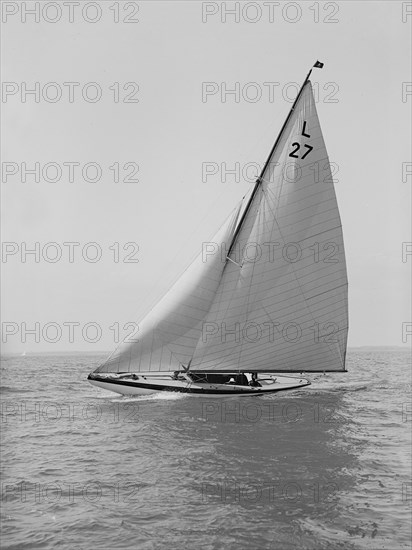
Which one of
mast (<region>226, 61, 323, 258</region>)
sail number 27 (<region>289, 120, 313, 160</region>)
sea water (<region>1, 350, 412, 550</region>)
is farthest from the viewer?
mast (<region>226, 61, 323, 258</region>)

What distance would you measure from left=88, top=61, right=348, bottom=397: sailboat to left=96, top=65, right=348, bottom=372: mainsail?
0.05 metres

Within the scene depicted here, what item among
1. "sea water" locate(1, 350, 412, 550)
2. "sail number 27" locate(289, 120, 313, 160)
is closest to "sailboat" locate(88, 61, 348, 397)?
"sail number 27" locate(289, 120, 313, 160)

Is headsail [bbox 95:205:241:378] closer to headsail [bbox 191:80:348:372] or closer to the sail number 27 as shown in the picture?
headsail [bbox 191:80:348:372]

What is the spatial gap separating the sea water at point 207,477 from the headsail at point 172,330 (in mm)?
2112

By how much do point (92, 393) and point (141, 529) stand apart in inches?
1009

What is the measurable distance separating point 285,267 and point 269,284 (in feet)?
3.92

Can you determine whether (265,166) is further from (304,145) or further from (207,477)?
(207,477)

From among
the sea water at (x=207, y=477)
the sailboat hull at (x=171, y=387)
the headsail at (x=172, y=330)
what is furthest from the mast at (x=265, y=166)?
the sea water at (x=207, y=477)

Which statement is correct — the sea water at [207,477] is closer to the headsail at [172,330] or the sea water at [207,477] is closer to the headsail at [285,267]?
the headsail at [172,330]

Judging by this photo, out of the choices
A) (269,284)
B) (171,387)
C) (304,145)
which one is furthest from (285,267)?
(171,387)

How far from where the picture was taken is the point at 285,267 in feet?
91.0

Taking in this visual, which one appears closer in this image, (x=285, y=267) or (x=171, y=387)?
(x=285, y=267)

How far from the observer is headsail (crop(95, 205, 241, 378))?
90.4ft

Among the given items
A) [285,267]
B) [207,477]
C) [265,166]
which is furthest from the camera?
[265,166]
